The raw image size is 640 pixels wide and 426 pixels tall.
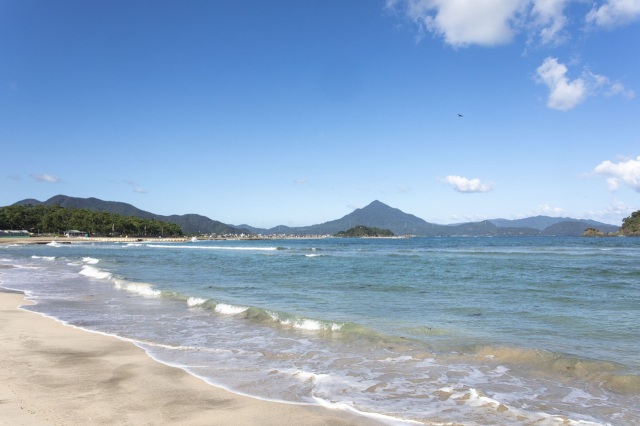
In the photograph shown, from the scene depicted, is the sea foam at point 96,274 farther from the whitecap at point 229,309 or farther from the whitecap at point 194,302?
the whitecap at point 229,309

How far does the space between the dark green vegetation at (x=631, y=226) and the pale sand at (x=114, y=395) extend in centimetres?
19889

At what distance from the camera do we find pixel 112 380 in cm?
722

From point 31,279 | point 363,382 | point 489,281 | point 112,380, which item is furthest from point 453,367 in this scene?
point 31,279

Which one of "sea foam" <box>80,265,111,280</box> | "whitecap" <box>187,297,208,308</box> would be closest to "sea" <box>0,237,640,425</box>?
"whitecap" <box>187,297,208,308</box>

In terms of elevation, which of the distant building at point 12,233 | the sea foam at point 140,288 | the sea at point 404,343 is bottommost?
the sea at point 404,343

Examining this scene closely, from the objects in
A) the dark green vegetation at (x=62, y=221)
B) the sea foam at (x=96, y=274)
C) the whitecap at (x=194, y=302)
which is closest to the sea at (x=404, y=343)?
the whitecap at (x=194, y=302)

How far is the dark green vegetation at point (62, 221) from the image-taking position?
148 meters

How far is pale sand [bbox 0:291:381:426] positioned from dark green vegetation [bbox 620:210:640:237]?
653 ft

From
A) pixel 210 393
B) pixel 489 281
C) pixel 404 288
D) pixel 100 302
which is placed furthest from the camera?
pixel 489 281

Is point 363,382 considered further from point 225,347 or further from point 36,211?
point 36,211

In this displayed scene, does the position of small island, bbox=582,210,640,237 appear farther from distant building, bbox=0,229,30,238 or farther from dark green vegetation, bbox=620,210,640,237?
distant building, bbox=0,229,30,238

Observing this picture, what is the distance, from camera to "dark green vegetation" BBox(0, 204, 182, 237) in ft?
486

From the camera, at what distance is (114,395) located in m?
6.43

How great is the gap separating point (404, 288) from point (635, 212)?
20066 centimetres
